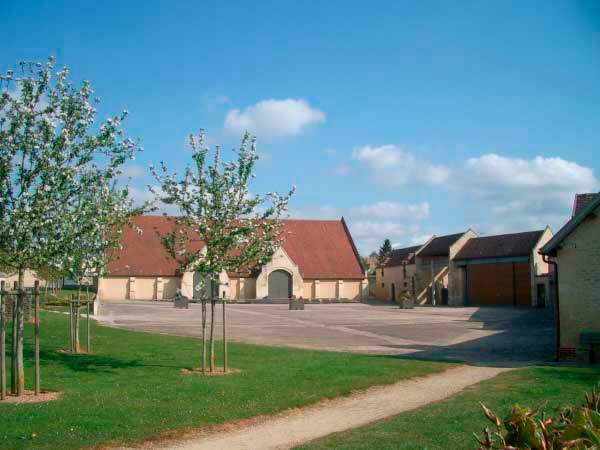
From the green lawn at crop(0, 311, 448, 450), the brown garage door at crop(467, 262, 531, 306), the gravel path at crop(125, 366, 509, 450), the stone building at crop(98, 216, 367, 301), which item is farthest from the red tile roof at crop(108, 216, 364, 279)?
the gravel path at crop(125, 366, 509, 450)

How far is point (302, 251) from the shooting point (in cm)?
6494

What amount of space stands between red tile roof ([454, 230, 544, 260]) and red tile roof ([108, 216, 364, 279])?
11.4 m

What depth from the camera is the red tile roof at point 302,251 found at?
57969mm

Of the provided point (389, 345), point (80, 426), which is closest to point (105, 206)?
point (80, 426)

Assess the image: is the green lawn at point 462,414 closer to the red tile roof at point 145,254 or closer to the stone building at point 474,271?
the stone building at point 474,271

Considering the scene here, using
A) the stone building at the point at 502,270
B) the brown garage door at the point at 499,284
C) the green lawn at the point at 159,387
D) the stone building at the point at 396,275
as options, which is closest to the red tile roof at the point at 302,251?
the stone building at the point at 396,275

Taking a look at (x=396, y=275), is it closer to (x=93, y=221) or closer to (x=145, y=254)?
(x=145, y=254)

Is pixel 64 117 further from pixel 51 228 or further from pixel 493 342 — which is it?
pixel 493 342

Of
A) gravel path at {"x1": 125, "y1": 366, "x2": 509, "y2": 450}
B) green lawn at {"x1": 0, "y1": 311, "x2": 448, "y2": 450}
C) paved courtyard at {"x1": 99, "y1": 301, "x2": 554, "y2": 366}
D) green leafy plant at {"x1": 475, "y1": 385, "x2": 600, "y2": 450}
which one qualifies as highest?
green leafy plant at {"x1": 475, "y1": 385, "x2": 600, "y2": 450}

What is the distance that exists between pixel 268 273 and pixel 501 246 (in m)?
22.1

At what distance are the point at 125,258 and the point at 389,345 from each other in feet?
132

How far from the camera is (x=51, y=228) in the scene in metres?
11.2

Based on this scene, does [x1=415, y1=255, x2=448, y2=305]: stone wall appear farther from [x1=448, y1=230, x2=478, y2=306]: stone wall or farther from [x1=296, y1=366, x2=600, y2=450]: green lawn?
[x1=296, y1=366, x2=600, y2=450]: green lawn

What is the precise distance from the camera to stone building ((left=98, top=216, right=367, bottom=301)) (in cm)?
5706
